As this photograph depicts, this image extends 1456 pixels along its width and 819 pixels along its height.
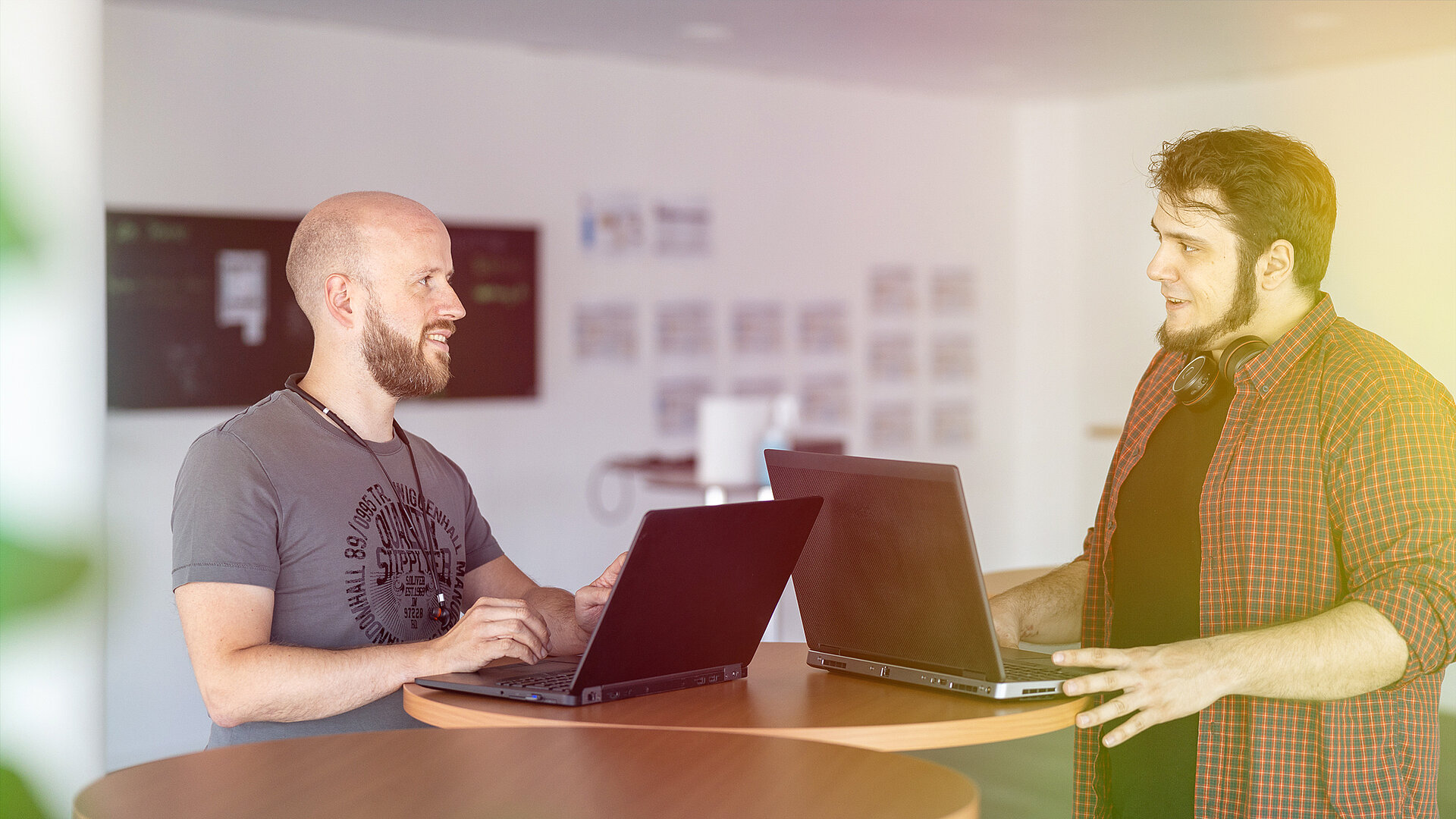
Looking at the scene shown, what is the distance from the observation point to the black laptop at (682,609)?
5.00ft

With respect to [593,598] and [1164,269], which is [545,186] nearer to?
[593,598]

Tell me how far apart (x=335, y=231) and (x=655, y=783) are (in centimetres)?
110

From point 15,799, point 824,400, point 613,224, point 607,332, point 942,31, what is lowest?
point 15,799

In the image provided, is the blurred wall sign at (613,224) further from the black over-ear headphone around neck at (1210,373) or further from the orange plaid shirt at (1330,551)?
the orange plaid shirt at (1330,551)

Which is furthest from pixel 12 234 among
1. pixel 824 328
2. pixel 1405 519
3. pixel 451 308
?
pixel 824 328

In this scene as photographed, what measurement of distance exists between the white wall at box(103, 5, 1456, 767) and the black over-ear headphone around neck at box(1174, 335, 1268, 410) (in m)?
3.81

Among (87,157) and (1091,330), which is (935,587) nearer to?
(87,157)

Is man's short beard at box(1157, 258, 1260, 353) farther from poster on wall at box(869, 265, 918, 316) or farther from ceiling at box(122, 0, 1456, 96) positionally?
poster on wall at box(869, 265, 918, 316)

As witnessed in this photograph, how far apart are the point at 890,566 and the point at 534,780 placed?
56cm

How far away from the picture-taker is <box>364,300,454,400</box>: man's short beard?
2008mm

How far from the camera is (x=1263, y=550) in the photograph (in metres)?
1.67

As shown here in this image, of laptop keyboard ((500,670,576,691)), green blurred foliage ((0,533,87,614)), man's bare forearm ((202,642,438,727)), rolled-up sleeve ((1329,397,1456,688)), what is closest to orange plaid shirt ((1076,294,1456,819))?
rolled-up sleeve ((1329,397,1456,688))

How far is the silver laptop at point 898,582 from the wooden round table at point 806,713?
0.04m

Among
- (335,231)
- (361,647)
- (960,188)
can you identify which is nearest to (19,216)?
(335,231)
